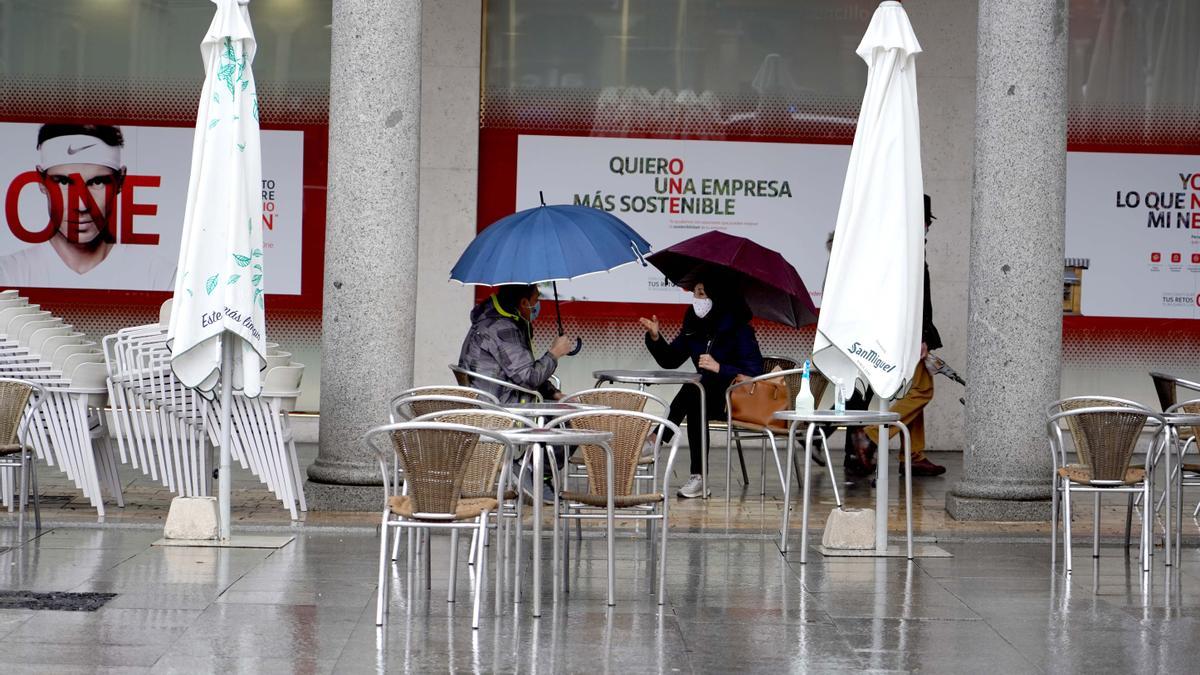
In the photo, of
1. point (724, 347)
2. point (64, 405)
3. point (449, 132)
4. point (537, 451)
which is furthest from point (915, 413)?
point (64, 405)

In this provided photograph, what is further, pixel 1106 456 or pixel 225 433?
pixel 225 433

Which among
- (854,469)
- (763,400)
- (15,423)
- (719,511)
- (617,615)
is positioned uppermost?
(763,400)

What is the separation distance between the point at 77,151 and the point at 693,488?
6.79 m

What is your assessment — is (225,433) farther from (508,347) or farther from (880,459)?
(880,459)

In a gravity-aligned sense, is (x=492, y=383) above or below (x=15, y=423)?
above

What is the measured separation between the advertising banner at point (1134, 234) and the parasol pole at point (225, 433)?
829 cm

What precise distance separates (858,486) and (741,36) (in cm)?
457

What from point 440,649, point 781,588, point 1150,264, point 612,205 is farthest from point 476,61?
point 440,649

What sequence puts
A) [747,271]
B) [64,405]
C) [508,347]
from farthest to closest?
[747,271] → [64,405] → [508,347]

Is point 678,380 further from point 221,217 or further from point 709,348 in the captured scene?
point 221,217

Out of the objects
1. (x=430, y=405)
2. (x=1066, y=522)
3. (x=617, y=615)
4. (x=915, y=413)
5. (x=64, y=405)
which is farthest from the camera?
(x=915, y=413)

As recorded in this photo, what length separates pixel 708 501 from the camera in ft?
36.2

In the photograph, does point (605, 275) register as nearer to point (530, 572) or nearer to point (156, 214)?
point (156, 214)

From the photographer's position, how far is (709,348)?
11438mm
